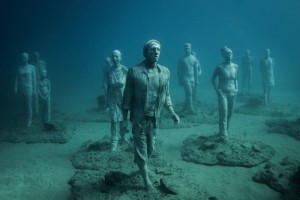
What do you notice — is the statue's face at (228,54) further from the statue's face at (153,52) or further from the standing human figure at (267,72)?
the standing human figure at (267,72)

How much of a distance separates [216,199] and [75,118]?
9.90 metres

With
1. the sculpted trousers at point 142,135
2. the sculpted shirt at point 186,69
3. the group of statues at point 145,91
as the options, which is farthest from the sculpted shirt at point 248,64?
the sculpted trousers at point 142,135

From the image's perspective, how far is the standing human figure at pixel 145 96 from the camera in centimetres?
536

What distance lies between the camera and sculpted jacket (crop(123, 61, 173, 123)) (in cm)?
537

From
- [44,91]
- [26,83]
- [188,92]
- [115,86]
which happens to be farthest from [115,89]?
[188,92]

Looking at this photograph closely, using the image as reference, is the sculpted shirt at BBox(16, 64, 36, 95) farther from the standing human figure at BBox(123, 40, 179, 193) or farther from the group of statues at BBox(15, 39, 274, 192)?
the standing human figure at BBox(123, 40, 179, 193)

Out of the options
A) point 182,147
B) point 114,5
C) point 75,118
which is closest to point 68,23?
point 114,5

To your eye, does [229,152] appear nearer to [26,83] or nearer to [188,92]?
[188,92]

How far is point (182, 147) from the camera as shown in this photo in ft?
28.8

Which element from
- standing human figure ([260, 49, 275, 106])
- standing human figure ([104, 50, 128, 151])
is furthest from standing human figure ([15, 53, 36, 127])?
standing human figure ([260, 49, 275, 106])

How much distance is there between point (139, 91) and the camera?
5.42m

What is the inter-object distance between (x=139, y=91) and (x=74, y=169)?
3304 millimetres

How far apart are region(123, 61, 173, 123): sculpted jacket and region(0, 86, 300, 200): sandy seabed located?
2163 mm

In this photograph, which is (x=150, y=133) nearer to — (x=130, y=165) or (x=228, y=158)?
(x=130, y=165)
